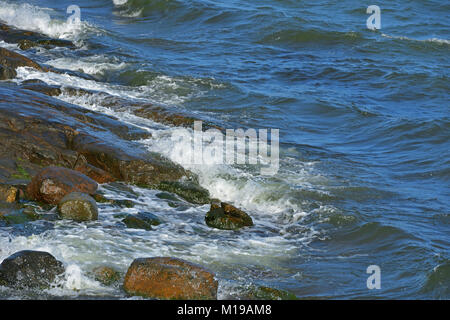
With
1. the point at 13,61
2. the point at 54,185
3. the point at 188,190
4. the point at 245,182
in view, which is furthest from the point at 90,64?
the point at 54,185

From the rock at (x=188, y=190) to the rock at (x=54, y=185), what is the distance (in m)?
1.32

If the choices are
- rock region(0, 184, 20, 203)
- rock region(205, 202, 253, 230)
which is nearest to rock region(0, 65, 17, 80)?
rock region(0, 184, 20, 203)

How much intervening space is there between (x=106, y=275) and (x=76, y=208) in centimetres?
152

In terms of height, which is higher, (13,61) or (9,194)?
(13,61)

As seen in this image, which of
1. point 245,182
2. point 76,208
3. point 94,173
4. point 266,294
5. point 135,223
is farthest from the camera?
point 245,182

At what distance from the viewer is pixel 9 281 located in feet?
20.9

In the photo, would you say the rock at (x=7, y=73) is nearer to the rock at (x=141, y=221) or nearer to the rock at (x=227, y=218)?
the rock at (x=141, y=221)

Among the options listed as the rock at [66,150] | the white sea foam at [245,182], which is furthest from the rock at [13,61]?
the rock at [66,150]

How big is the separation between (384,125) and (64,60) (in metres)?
7.77

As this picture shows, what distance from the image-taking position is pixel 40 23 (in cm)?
2027

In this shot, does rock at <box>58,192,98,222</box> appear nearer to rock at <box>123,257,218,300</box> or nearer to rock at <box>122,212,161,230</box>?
rock at <box>122,212,161,230</box>

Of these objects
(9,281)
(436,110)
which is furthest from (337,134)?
(9,281)

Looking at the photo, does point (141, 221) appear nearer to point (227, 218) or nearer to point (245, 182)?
point (227, 218)

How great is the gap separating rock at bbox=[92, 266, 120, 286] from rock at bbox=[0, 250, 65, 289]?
34 cm
